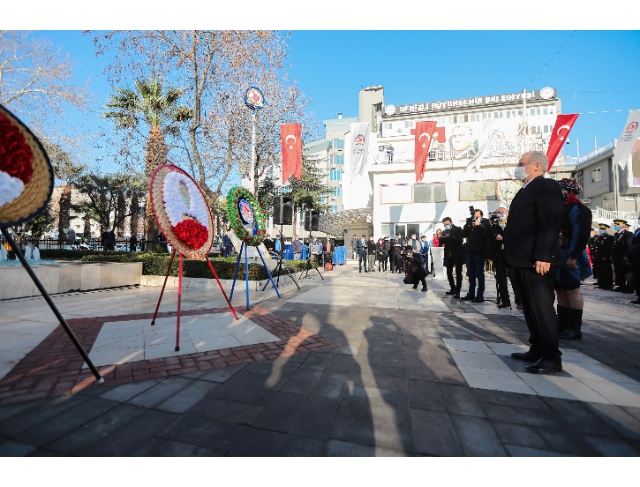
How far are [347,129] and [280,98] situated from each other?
46.3 meters

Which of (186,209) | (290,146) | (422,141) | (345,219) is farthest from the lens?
(345,219)

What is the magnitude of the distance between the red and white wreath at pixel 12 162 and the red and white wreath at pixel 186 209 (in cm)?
132

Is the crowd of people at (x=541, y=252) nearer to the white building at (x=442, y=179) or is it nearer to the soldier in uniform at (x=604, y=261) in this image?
the soldier in uniform at (x=604, y=261)

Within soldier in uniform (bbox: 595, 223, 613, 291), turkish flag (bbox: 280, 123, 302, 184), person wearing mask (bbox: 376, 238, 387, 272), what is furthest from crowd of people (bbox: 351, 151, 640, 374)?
person wearing mask (bbox: 376, 238, 387, 272)

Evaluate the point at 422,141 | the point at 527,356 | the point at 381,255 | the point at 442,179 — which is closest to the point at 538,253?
the point at 527,356

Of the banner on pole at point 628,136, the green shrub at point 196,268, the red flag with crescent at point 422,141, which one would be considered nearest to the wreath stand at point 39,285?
the green shrub at point 196,268

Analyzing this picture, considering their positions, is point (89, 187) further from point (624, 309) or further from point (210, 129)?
point (624, 309)

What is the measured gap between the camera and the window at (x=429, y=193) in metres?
27.7

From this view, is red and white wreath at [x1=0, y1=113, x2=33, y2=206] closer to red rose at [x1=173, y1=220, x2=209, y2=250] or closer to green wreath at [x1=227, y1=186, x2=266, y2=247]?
red rose at [x1=173, y1=220, x2=209, y2=250]

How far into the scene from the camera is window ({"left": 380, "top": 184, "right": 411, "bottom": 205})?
28.5 meters

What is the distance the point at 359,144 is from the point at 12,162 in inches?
961

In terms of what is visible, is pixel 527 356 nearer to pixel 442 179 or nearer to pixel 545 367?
pixel 545 367

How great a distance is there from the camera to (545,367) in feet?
9.13

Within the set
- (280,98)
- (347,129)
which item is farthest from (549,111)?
(280,98)
